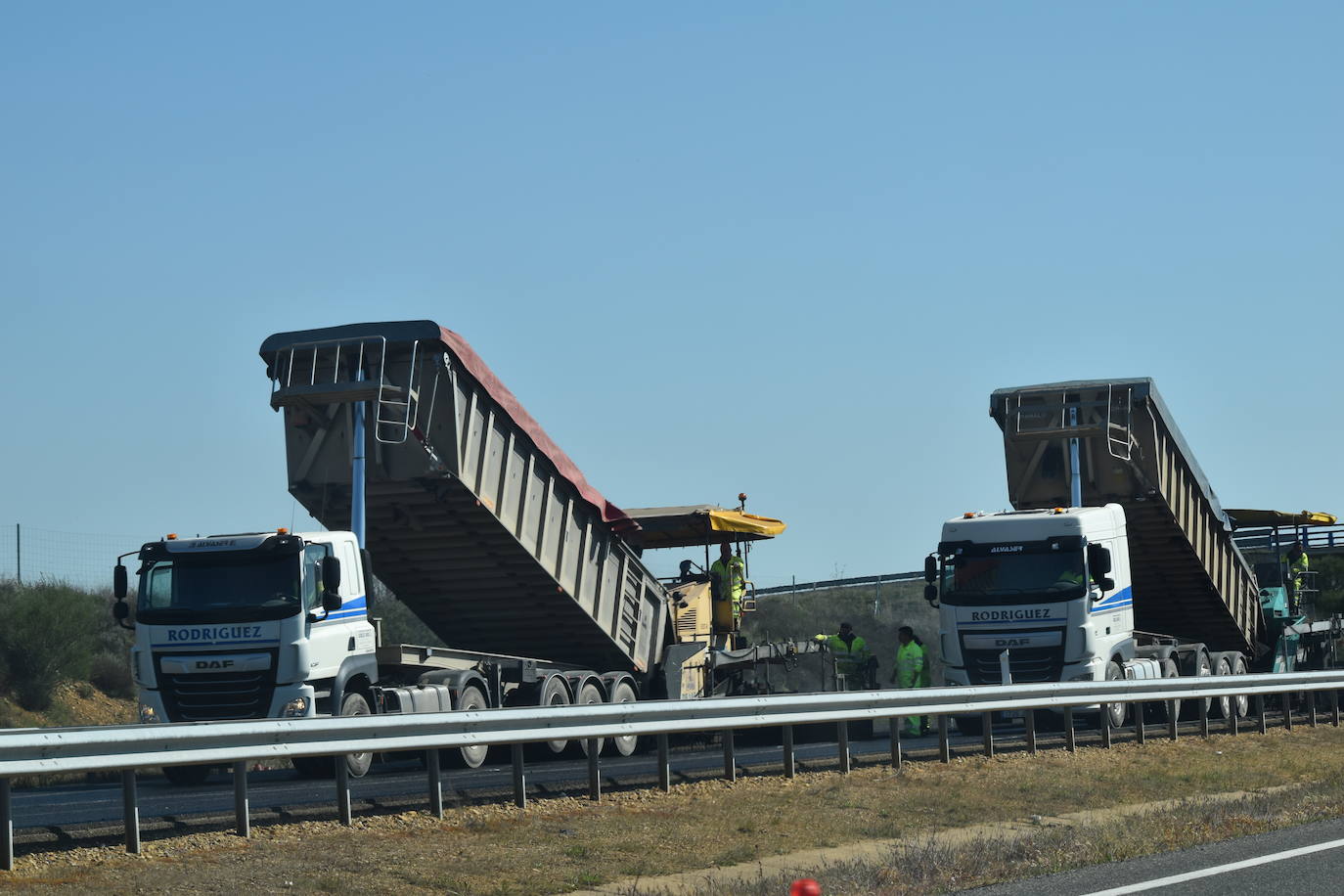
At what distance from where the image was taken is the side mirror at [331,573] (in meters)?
16.4

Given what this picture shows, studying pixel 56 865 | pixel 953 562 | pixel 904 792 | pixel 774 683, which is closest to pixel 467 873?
pixel 56 865

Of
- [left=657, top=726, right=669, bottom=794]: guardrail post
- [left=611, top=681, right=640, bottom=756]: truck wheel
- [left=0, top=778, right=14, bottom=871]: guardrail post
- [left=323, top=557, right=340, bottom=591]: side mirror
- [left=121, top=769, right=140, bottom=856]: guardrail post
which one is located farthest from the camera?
[left=611, top=681, right=640, bottom=756]: truck wheel

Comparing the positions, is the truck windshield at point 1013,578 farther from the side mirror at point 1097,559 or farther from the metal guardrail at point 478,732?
the metal guardrail at point 478,732

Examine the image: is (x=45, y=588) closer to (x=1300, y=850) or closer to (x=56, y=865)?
(x=56, y=865)

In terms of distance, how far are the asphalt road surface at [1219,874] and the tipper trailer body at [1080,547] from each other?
31.5 feet

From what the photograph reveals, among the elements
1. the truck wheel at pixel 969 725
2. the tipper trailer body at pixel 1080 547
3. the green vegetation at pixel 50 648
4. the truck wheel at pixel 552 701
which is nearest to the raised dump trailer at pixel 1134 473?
the tipper trailer body at pixel 1080 547

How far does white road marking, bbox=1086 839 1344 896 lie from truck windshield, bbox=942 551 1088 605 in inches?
402

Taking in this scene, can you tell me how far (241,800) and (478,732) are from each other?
2.05 m

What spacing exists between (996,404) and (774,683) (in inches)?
216

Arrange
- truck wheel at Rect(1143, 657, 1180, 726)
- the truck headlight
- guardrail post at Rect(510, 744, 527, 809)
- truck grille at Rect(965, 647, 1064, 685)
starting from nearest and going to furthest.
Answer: guardrail post at Rect(510, 744, 527, 809) → the truck headlight → truck wheel at Rect(1143, 657, 1180, 726) → truck grille at Rect(965, 647, 1064, 685)

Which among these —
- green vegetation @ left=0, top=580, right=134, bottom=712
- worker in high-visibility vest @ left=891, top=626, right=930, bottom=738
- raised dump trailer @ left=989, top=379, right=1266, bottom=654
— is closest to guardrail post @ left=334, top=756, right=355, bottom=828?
worker in high-visibility vest @ left=891, top=626, right=930, bottom=738

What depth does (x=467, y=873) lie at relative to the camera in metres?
9.75

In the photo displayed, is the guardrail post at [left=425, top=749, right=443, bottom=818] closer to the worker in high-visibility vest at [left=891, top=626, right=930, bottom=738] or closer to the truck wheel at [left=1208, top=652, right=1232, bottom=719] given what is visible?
the worker in high-visibility vest at [left=891, top=626, right=930, bottom=738]

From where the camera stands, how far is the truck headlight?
52.3 feet
